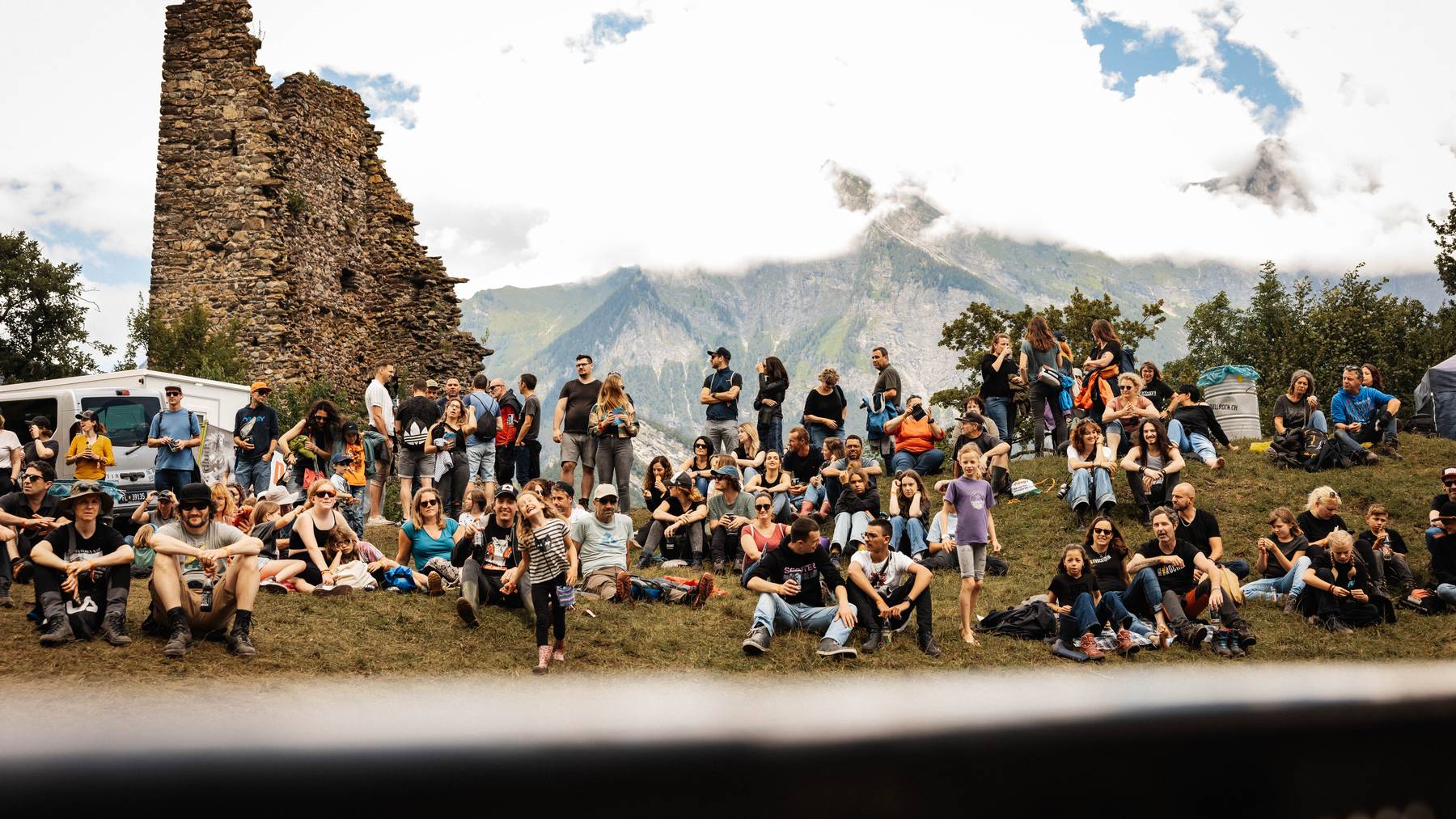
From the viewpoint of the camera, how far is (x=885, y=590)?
11.2m

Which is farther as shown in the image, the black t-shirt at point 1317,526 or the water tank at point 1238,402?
Result: the water tank at point 1238,402

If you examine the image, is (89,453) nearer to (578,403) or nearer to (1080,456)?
(578,403)

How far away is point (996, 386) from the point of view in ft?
57.0

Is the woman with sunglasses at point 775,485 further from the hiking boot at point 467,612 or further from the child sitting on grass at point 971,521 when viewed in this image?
the hiking boot at point 467,612

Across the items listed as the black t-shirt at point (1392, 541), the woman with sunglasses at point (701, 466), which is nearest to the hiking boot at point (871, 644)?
the woman with sunglasses at point (701, 466)

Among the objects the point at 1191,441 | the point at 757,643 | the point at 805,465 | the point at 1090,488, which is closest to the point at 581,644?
the point at 757,643

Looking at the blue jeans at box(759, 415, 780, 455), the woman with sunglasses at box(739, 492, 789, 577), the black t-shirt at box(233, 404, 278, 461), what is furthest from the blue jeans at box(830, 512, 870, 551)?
the black t-shirt at box(233, 404, 278, 461)

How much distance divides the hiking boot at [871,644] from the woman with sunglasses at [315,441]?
25.0 feet

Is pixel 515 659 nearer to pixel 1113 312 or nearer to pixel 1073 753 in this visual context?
pixel 1073 753

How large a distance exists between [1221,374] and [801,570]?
13.4m

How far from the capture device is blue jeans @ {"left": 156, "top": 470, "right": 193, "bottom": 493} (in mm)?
14391

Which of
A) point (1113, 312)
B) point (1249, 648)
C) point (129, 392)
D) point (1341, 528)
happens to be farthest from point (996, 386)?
point (1113, 312)

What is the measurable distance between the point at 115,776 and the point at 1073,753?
0.68 m

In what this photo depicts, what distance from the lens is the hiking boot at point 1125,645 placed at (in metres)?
10.8
